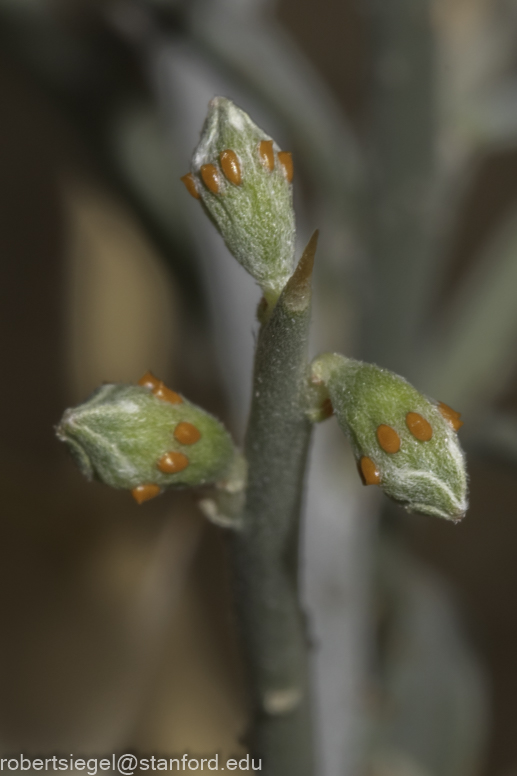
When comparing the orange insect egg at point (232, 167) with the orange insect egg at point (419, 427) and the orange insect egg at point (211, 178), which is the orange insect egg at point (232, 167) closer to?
the orange insect egg at point (211, 178)

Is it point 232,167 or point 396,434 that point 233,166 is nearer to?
point 232,167

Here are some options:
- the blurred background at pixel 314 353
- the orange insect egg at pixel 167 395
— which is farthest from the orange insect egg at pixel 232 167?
the blurred background at pixel 314 353

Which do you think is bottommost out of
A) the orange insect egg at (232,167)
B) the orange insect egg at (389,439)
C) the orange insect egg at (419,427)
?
the orange insect egg at (389,439)

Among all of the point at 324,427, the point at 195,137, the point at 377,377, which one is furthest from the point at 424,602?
the point at 377,377

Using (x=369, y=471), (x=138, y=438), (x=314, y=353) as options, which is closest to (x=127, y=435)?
(x=138, y=438)

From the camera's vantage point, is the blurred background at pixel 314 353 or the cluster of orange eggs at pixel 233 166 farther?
the blurred background at pixel 314 353

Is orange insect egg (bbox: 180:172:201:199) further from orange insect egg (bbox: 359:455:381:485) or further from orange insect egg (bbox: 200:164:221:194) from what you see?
orange insect egg (bbox: 359:455:381:485)
